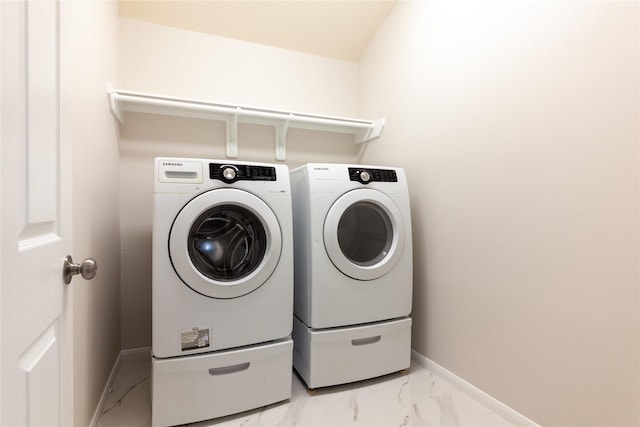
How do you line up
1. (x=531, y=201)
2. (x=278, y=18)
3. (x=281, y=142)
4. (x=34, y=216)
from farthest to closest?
1. (x=281, y=142)
2. (x=278, y=18)
3. (x=531, y=201)
4. (x=34, y=216)

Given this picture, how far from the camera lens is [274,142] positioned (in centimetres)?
227

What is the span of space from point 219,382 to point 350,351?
2.08 feet

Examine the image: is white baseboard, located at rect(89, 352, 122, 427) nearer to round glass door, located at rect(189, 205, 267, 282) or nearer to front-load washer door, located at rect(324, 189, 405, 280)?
round glass door, located at rect(189, 205, 267, 282)

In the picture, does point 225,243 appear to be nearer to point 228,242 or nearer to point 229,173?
point 228,242

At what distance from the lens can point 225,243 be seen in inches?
57.9

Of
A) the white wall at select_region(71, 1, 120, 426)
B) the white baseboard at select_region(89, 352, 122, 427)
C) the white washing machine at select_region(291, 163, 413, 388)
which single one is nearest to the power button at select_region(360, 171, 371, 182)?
the white washing machine at select_region(291, 163, 413, 388)

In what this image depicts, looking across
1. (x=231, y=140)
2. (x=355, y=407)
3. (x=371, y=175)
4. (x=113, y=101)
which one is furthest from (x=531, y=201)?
(x=113, y=101)

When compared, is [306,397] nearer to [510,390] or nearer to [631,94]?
[510,390]

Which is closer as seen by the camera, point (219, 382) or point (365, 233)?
point (219, 382)

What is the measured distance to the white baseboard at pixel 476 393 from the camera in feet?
4.14

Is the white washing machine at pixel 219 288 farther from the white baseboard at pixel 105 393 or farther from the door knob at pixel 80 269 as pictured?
the door knob at pixel 80 269

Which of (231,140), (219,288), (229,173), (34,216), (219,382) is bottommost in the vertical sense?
(219,382)

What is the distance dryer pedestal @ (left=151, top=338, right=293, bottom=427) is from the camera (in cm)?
126

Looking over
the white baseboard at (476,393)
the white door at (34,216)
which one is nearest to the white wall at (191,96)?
the white door at (34,216)
